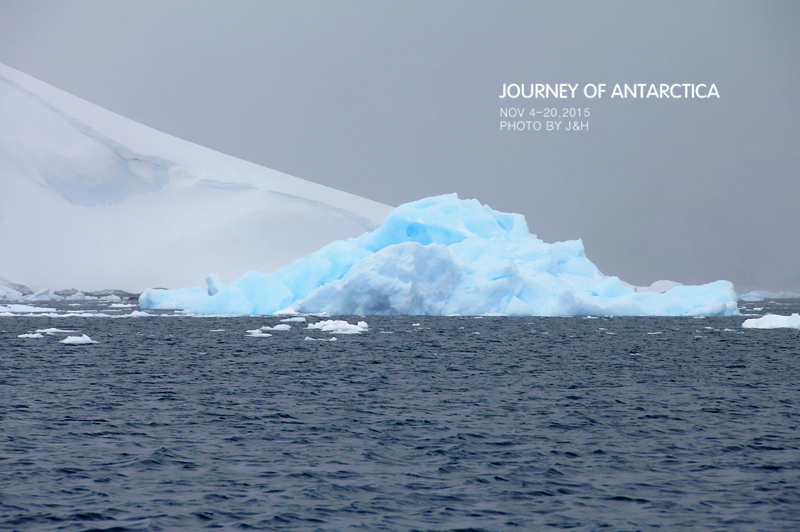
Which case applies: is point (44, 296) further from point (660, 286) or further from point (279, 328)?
point (660, 286)

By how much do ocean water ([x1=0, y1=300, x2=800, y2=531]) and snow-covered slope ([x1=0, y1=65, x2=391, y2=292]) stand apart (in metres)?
34.3

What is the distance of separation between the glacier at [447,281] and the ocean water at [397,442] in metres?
12.4

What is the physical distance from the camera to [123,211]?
172 feet

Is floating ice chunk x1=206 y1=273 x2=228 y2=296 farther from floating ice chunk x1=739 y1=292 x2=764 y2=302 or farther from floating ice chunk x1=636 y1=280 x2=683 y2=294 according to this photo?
floating ice chunk x1=739 y1=292 x2=764 y2=302

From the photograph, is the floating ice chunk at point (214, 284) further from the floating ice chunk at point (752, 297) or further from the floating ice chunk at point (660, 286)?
the floating ice chunk at point (752, 297)

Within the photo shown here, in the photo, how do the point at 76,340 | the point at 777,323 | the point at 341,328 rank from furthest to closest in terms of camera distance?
the point at 777,323 < the point at 341,328 < the point at 76,340

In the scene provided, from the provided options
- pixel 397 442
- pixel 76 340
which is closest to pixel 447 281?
pixel 76 340

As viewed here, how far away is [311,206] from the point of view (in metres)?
55.5

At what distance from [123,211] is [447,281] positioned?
31.8 m

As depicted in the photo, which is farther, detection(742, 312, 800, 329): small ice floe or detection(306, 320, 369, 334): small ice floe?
detection(742, 312, 800, 329): small ice floe

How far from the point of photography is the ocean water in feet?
19.2

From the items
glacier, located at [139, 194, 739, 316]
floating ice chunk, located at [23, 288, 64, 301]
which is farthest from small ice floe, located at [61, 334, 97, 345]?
floating ice chunk, located at [23, 288, 64, 301]

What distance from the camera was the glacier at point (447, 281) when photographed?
2897 centimetres

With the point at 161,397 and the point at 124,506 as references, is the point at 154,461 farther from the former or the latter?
the point at 161,397
